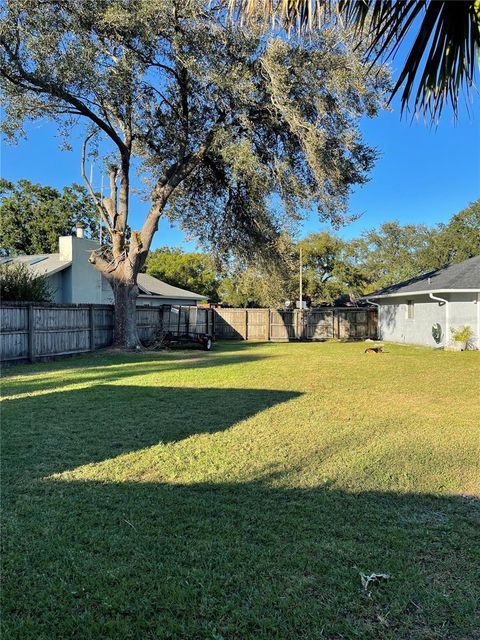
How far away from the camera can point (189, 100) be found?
14977mm

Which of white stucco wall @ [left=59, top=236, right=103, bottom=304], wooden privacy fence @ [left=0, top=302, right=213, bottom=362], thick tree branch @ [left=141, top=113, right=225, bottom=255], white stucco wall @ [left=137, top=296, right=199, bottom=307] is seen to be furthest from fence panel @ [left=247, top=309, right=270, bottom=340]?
thick tree branch @ [left=141, top=113, right=225, bottom=255]

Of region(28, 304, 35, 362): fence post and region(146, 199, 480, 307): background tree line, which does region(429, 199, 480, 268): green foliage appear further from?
region(28, 304, 35, 362): fence post

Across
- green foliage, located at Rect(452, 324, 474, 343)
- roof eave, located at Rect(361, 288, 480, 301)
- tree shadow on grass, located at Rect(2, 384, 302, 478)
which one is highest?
roof eave, located at Rect(361, 288, 480, 301)

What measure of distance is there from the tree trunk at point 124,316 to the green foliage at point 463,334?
452 inches

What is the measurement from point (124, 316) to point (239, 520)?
13.3 m

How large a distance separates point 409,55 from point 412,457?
3428 millimetres

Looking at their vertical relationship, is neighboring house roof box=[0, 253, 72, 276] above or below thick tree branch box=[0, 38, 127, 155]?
below

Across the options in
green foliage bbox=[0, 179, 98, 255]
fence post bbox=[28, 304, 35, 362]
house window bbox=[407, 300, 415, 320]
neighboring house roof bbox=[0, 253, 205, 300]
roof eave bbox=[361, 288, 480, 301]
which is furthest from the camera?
green foliage bbox=[0, 179, 98, 255]

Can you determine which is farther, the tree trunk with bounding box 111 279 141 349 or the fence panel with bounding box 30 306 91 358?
the tree trunk with bounding box 111 279 141 349

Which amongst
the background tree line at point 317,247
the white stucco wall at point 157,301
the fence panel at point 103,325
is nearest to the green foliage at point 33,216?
the background tree line at point 317,247

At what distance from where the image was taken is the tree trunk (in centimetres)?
1559

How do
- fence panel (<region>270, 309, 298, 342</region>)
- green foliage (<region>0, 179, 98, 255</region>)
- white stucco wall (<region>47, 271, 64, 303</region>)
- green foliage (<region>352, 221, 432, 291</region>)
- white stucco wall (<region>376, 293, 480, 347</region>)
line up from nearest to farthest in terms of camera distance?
white stucco wall (<region>376, 293, 480, 347</region>) < white stucco wall (<region>47, 271, 64, 303</region>) < fence panel (<region>270, 309, 298, 342</region>) < green foliage (<region>0, 179, 98, 255</region>) < green foliage (<region>352, 221, 432, 291</region>)

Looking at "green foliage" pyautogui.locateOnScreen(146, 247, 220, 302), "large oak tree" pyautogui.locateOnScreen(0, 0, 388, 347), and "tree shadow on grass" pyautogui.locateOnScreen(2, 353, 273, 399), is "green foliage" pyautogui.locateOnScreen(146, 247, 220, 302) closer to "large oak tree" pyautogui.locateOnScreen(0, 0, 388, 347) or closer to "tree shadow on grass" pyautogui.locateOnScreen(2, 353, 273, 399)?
"large oak tree" pyautogui.locateOnScreen(0, 0, 388, 347)

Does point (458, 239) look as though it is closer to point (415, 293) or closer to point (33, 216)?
point (415, 293)
